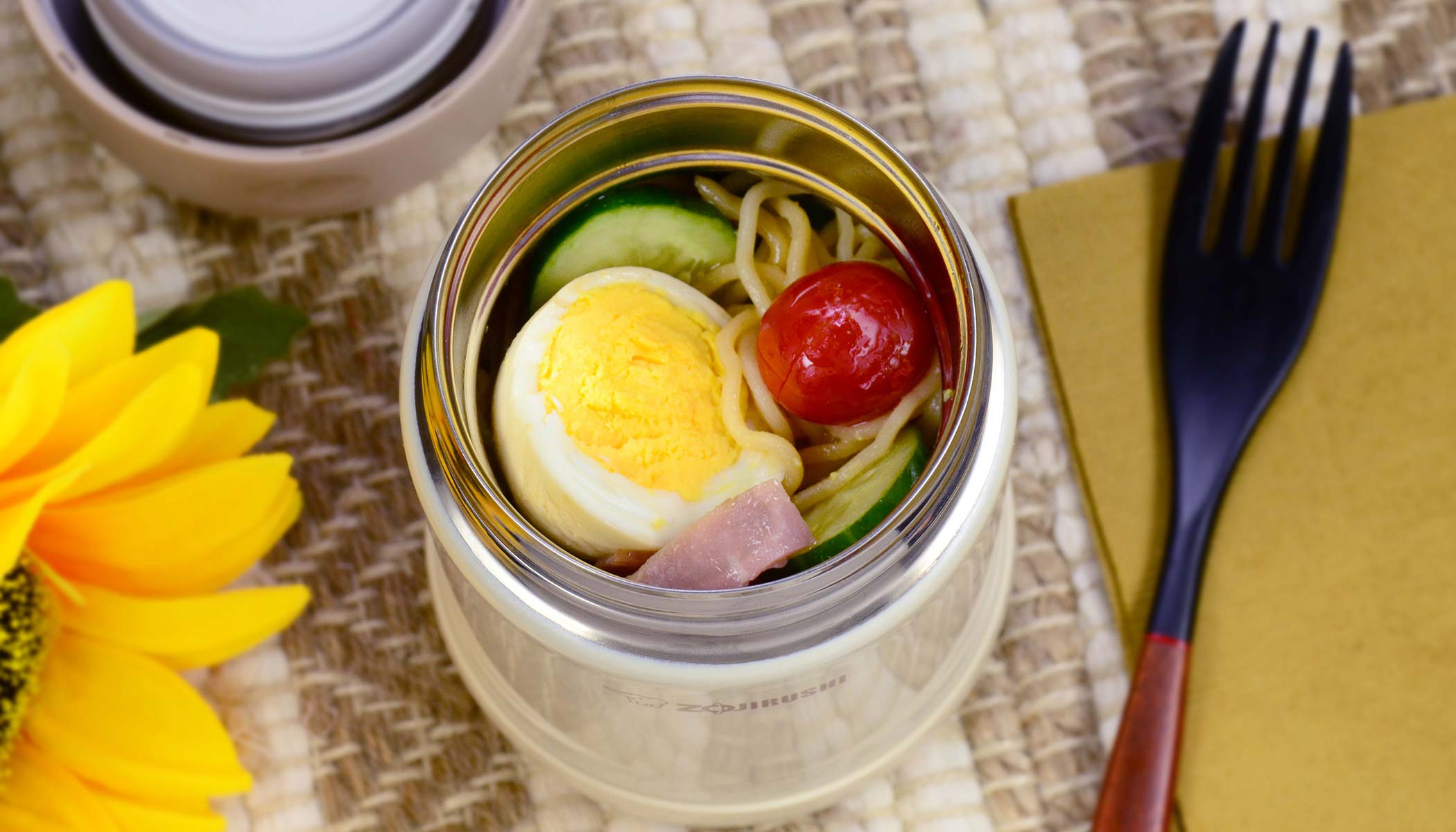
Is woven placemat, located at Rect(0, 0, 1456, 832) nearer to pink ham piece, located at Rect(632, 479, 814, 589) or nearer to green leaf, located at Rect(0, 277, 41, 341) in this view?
green leaf, located at Rect(0, 277, 41, 341)

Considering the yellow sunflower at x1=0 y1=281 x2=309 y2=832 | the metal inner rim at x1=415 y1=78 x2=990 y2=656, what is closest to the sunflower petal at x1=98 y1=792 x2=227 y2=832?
the yellow sunflower at x1=0 y1=281 x2=309 y2=832

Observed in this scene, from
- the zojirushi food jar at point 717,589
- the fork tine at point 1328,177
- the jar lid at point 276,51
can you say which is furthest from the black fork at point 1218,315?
the jar lid at point 276,51

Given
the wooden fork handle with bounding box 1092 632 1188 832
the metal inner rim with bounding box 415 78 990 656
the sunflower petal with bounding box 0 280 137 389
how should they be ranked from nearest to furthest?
the metal inner rim with bounding box 415 78 990 656
the sunflower petal with bounding box 0 280 137 389
the wooden fork handle with bounding box 1092 632 1188 832

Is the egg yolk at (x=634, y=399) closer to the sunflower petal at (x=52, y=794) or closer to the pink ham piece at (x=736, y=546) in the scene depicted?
the pink ham piece at (x=736, y=546)

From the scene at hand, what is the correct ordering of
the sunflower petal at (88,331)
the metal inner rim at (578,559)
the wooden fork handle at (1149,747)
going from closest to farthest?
the metal inner rim at (578,559) < the sunflower petal at (88,331) < the wooden fork handle at (1149,747)

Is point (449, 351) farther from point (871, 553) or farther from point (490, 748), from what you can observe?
point (490, 748)

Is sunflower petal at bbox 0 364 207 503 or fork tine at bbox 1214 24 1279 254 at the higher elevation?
sunflower petal at bbox 0 364 207 503

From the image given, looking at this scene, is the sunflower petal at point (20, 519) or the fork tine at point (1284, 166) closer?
the sunflower petal at point (20, 519)

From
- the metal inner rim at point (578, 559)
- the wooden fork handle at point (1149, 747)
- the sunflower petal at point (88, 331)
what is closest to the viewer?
the metal inner rim at point (578, 559)
